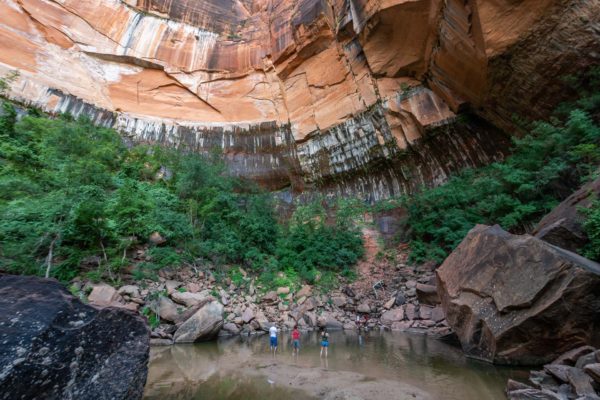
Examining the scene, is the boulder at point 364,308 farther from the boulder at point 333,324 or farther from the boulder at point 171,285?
the boulder at point 171,285

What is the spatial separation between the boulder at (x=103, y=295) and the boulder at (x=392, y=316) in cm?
1015

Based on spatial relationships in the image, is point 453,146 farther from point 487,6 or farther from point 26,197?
point 26,197

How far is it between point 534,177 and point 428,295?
238 inches

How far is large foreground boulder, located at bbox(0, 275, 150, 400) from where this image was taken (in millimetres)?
2740

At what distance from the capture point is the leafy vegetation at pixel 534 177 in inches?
386

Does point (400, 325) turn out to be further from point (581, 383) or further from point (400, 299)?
point (581, 383)

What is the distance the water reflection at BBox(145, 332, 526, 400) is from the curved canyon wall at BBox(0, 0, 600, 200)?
10668 mm

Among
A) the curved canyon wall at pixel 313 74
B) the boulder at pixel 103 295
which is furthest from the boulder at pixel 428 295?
the boulder at pixel 103 295

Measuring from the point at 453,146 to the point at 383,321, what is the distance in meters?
9.86

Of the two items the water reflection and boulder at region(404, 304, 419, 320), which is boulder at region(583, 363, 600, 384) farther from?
boulder at region(404, 304, 419, 320)

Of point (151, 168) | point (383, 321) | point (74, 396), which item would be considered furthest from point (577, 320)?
point (151, 168)

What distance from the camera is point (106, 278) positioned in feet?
33.8

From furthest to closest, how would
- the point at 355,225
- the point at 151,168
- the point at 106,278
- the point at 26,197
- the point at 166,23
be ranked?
the point at 166,23, the point at 355,225, the point at 151,168, the point at 106,278, the point at 26,197

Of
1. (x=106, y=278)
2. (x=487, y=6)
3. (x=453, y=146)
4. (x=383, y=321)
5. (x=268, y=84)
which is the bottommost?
(x=383, y=321)
